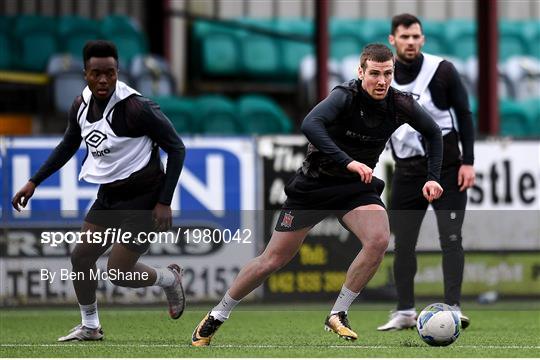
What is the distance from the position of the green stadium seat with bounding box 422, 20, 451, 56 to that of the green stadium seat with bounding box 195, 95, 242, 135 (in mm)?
4488

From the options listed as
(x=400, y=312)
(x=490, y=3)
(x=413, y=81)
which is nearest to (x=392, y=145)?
(x=413, y=81)

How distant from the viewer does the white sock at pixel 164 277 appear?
8.41 metres

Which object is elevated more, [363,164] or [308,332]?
[363,164]

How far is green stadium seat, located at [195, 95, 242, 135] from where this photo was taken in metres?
15.7

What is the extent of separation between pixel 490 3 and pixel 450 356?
8109 mm

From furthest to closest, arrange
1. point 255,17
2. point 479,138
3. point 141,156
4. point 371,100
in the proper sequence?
point 255,17 → point 479,138 → point 141,156 → point 371,100

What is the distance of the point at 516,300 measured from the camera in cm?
1148

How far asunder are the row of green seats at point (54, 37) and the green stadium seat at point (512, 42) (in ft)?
17.9

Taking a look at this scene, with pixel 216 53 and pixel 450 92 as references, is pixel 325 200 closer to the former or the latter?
pixel 450 92

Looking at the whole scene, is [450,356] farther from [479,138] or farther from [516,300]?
[479,138]

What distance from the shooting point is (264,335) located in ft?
29.6

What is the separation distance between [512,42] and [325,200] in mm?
12802

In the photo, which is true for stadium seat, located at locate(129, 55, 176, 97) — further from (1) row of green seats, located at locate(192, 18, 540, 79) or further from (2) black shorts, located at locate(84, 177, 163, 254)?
(2) black shorts, located at locate(84, 177, 163, 254)

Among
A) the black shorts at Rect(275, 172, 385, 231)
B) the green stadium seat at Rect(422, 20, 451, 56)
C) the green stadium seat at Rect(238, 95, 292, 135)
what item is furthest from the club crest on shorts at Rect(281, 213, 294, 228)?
the green stadium seat at Rect(422, 20, 451, 56)
